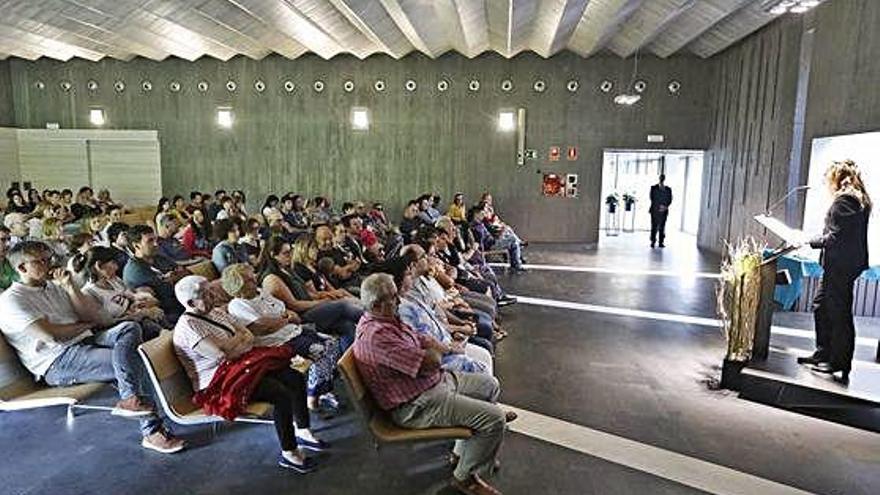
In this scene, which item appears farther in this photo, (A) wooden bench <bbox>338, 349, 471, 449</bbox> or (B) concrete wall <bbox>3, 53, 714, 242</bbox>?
(B) concrete wall <bbox>3, 53, 714, 242</bbox>

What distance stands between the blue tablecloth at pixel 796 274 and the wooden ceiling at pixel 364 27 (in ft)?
11.4

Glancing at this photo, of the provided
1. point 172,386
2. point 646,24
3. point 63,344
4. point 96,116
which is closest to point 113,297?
point 63,344

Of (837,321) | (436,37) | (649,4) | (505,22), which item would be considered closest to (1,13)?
(436,37)

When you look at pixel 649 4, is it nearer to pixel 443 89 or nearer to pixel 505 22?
pixel 505 22

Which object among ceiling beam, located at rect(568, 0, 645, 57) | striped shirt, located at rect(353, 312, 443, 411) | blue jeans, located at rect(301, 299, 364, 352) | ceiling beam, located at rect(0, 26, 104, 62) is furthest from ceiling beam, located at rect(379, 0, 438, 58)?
striped shirt, located at rect(353, 312, 443, 411)

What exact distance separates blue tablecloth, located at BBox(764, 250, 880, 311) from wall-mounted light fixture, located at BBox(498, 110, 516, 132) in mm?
6226

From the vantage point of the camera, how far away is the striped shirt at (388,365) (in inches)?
107

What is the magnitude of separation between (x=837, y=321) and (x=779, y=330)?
1778 millimetres

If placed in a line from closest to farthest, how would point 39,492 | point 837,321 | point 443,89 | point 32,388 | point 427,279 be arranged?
point 39,492, point 32,388, point 837,321, point 427,279, point 443,89

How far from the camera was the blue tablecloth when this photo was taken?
5902 mm

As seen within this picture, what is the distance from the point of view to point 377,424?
2721mm

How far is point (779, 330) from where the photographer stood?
5.76 metres

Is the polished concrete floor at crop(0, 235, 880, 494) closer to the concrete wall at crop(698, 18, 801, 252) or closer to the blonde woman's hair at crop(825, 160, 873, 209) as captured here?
the blonde woman's hair at crop(825, 160, 873, 209)

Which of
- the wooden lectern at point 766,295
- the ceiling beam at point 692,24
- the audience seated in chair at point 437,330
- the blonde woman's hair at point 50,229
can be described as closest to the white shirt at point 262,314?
the audience seated in chair at point 437,330
